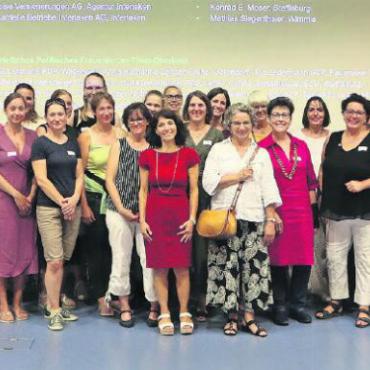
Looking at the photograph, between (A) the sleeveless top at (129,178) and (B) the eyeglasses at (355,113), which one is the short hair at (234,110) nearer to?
(A) the sleeveless top at (129,178)

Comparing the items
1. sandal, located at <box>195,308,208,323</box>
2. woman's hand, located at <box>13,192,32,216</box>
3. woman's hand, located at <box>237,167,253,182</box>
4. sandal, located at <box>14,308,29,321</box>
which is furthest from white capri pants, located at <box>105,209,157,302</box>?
woman's hand, located at <box>237,167,253,182</box>

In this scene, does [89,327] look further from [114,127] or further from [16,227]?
[114,127]

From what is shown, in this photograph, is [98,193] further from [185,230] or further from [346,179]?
[346,179]

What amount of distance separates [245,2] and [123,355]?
138 inches

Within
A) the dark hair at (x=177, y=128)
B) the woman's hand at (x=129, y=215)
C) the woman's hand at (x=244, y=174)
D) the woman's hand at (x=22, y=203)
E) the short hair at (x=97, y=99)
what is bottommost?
the woman's hand at (x=129, y=215)

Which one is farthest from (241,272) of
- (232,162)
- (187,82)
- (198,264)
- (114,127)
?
(187,82)

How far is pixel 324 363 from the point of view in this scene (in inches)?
124

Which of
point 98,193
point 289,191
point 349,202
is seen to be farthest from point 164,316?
point 349,202

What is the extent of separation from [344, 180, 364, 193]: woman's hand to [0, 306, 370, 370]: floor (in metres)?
0.94

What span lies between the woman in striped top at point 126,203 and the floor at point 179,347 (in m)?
0.26

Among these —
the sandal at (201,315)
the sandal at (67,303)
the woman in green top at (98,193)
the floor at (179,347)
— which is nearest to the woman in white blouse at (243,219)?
the floor at (179,347)

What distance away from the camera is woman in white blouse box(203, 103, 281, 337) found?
3518 millimetres

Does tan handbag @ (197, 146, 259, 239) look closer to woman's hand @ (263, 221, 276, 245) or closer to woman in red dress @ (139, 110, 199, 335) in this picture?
woman in red dress @ (139, 110, 199, 335)

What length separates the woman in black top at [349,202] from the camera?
3.81 m
